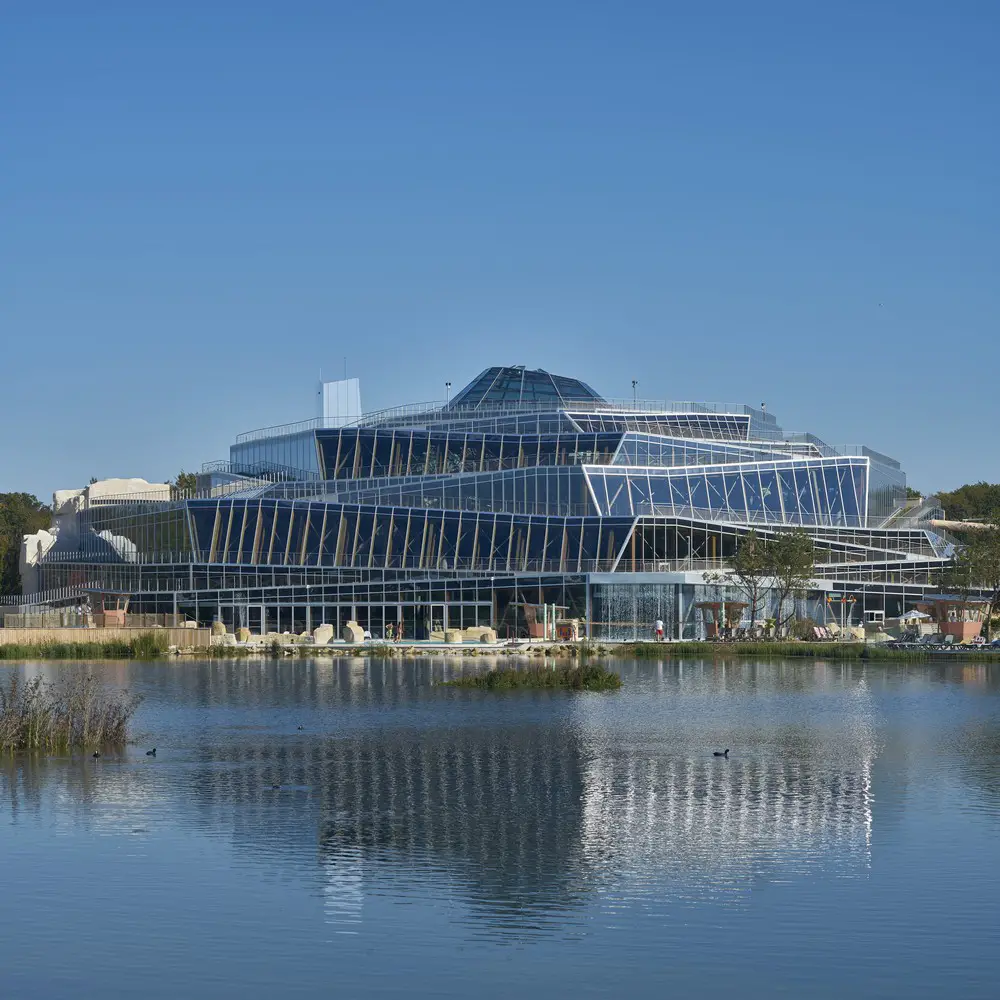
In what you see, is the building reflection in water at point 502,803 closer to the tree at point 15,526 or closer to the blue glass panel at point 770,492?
the blue glass panel at point 770,492

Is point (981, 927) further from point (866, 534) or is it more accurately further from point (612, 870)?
point (866, 534)

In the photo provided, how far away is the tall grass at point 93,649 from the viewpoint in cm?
8131

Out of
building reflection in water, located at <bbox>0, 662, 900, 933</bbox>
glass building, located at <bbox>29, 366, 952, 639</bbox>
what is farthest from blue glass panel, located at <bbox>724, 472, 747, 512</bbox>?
building reflection in water, located at <bbox>0, 662, 900, 933</bbox>

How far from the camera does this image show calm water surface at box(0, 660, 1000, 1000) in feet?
56.3

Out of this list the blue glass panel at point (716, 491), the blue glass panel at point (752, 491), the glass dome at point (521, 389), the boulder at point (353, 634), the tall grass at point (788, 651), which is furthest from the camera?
the glass dome at point (521, 389)

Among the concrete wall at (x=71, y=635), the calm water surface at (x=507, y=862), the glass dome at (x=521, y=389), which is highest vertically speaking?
the glass dome at (x=521, y=389)

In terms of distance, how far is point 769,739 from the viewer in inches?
1538

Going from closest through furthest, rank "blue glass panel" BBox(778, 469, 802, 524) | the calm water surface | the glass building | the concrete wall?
the calm water surface → the concrete wall → the glass building → "blue glass panel" BBox(778, 469, 802, 524)

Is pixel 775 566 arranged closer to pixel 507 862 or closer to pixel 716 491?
pixel 716 491

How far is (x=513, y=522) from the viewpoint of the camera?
106 metres

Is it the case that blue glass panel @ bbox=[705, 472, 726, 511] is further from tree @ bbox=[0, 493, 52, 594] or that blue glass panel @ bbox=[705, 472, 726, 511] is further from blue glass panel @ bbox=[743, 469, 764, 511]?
tree @ bbox=[0, 493, 52, 594]

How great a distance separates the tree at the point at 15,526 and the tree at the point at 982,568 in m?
88.6

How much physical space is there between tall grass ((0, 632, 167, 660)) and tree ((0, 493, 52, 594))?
66825 millimetres

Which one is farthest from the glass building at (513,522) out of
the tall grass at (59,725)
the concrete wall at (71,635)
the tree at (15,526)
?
the tall grass at (59,725)
